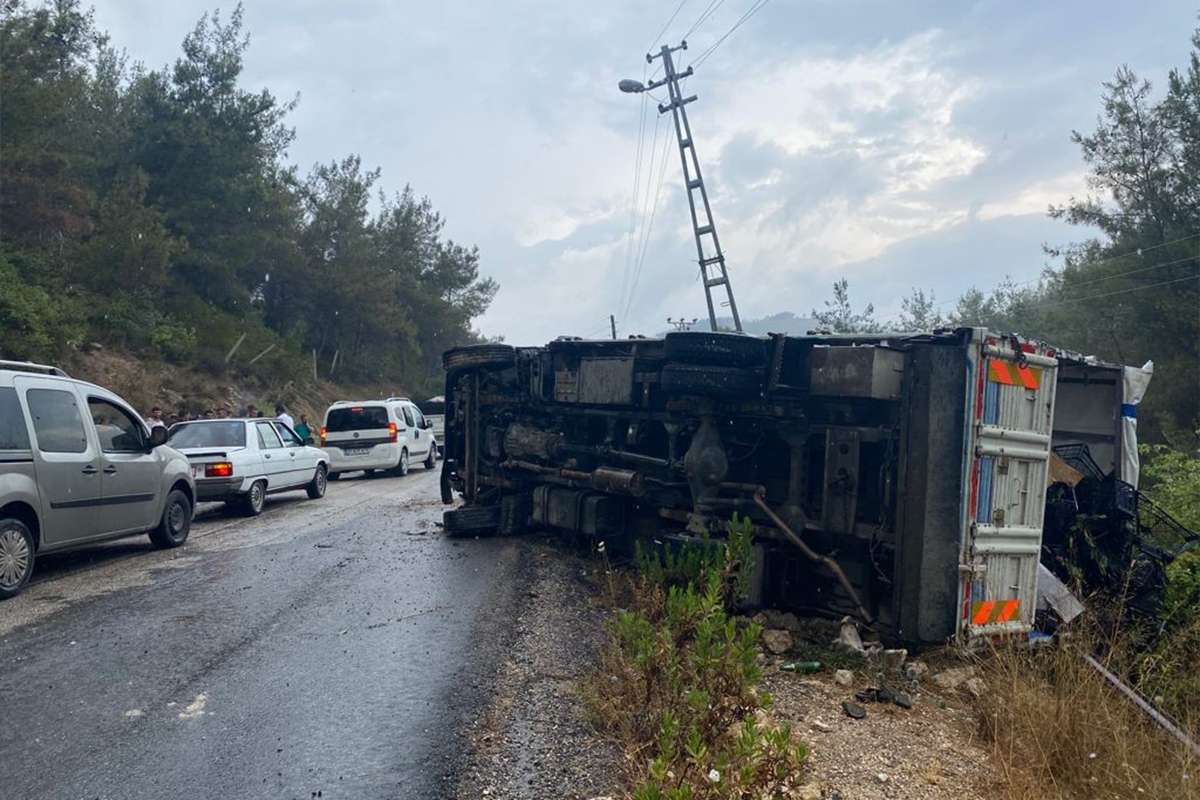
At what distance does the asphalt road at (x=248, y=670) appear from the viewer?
4117 mm

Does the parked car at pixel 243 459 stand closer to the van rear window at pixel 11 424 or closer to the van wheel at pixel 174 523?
the van wheel at pixel 174 523

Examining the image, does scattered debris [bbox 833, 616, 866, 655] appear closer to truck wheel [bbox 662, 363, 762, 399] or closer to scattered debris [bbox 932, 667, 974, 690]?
scattered debris [bbox 932, 667, 974, 690]

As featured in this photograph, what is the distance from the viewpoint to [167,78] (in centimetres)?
3189

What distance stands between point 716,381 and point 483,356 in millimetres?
5377

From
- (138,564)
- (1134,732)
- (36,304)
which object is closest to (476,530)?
(138,564)

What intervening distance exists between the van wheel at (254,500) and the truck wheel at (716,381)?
889cm

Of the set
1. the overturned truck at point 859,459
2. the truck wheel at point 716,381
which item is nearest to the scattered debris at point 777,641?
the overturned truck at point 859,459

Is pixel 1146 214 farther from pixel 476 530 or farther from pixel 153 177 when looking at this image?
pixel 153 177

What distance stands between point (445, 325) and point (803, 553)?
48.3m

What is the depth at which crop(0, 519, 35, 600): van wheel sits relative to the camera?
24.6 ft

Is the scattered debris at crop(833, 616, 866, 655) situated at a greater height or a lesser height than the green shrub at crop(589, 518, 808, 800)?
lesser

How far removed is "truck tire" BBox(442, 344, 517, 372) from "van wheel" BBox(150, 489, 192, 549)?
3.79m

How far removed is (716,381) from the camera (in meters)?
7.06

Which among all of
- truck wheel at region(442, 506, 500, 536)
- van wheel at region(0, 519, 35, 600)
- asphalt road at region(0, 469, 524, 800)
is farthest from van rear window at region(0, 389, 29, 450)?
truck wheel at region(442, 506, 500, 536)
